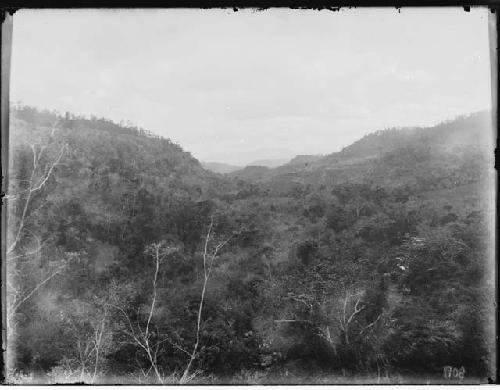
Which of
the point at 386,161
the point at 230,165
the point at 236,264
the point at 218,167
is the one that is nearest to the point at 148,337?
the point at 236,264

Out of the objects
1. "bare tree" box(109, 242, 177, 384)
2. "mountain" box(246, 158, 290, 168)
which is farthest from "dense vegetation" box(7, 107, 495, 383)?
"mountain" box(246, 158, 290, 168)

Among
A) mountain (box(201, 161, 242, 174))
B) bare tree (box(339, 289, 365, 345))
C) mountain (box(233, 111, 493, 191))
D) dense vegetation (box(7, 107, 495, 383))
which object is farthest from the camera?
mountain (box(201, 161, 242, 174))

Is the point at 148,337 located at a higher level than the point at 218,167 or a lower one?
lower

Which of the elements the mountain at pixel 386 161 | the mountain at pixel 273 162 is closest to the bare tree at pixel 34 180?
the mountain at pixel 386 161

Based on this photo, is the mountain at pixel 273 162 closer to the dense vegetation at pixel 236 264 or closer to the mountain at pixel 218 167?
the dense vegetation at pixel 236 264

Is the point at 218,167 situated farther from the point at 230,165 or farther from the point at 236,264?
the point at 236,264

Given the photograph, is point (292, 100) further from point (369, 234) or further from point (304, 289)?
point (304, 289)

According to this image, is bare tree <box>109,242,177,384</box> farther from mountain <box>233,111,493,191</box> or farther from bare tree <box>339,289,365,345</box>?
bare tree <box>339,289,365,345</box>

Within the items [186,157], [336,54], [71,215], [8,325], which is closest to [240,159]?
[186,157]

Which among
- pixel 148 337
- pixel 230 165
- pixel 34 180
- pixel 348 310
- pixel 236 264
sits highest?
pixel 230 165
